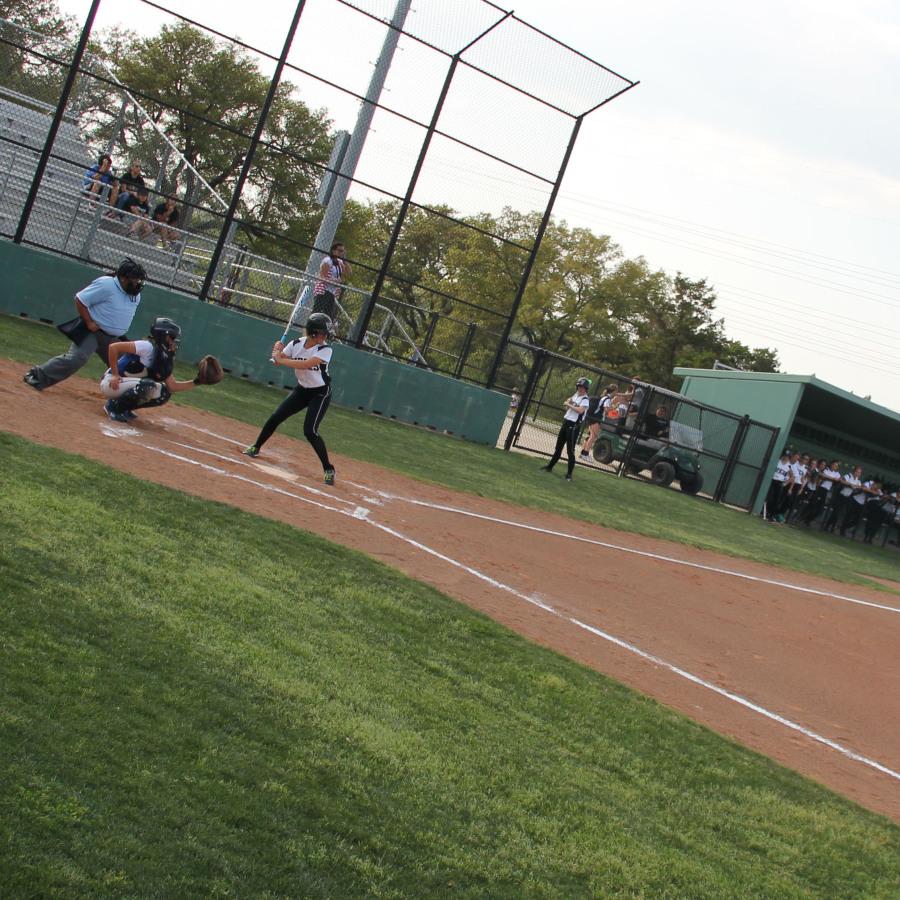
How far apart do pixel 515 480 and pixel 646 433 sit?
35.0 ft

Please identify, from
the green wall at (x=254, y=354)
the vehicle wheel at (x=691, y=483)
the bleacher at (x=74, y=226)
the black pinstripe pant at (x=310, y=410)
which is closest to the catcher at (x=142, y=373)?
the black pinstripe pant at (x=310, y=410)

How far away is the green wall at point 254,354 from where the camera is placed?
1712 cm

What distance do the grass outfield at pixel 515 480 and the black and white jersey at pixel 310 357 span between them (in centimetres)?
324

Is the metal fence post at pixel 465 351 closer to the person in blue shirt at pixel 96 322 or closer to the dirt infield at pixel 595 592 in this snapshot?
the dirt infield at pixel 595 592

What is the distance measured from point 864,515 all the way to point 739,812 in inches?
1126

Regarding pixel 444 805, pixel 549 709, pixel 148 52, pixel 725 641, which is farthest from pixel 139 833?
pixel 148 52

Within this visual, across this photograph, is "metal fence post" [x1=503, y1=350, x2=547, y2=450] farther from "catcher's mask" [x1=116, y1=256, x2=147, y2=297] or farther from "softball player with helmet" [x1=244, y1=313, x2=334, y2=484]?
"catcher's mask" [x1=116, y1=256, x2=147, y2=297]

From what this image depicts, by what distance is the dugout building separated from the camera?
3108cm

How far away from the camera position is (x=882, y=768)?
7.62 m

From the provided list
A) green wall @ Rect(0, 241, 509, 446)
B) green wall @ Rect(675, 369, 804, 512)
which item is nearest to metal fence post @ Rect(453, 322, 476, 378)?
green wall @ Rect(0, 241, 509, 446)

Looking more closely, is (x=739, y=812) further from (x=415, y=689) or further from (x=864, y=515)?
(x=864, y=515)

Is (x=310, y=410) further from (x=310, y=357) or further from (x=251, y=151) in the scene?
(x=251, y=151)

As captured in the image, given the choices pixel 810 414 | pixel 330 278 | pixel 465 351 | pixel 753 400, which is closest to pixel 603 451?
pixel 753 400

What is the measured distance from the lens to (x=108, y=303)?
37.3ft
